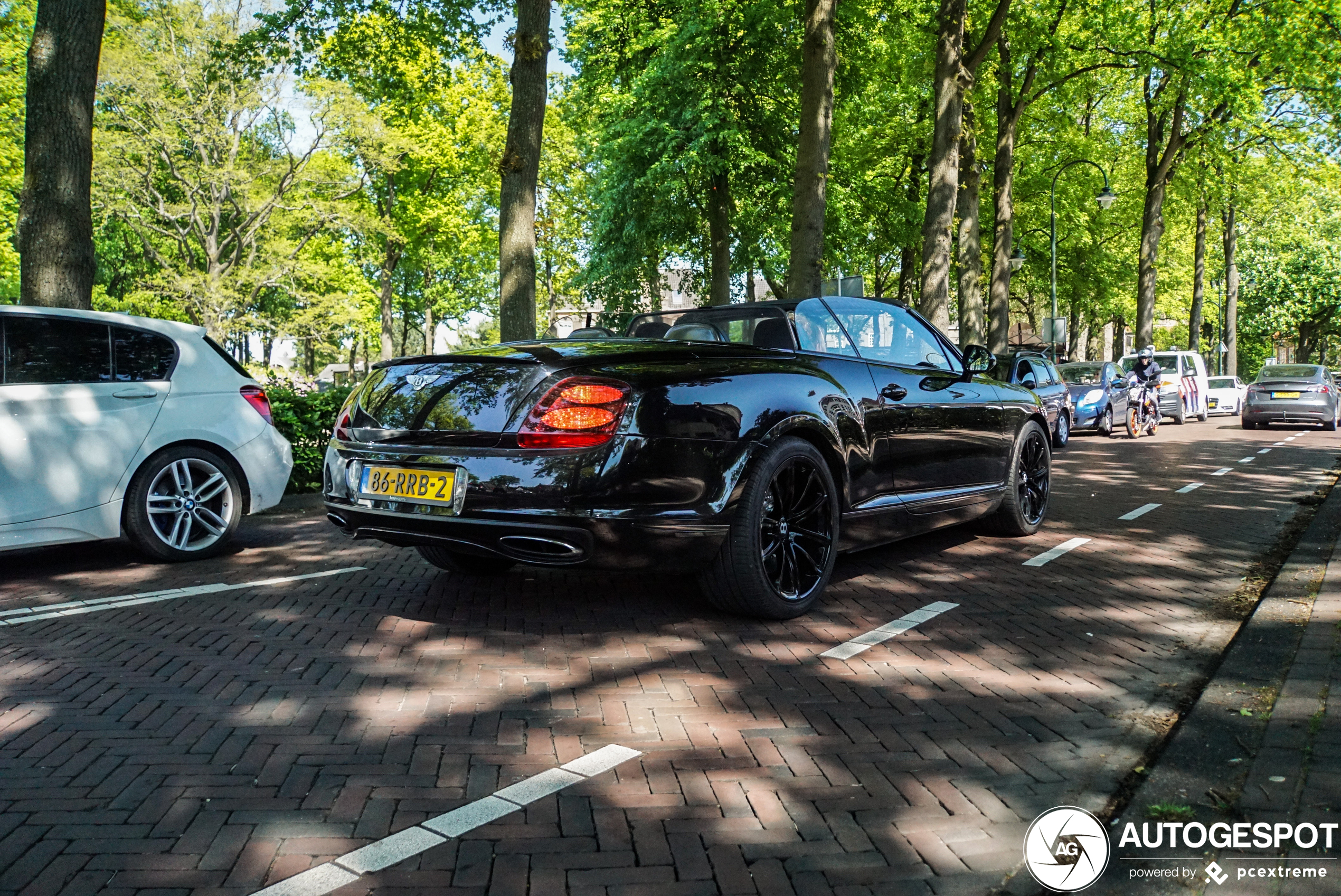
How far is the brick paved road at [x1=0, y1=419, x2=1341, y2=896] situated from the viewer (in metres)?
2.63

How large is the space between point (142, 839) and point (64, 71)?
8.50 meters

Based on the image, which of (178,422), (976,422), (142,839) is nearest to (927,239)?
(976,422)

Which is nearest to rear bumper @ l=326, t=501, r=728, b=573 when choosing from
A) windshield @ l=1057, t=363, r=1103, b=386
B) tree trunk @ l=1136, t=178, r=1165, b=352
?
windshield @ l=1057, t=363, r=1103, b=386

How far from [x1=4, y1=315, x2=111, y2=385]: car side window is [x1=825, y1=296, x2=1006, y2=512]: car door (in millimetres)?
4428

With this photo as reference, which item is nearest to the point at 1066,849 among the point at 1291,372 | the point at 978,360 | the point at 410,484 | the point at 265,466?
the point at 410,484

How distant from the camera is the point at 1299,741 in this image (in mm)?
3271

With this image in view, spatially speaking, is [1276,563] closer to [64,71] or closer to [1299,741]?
[1299,741]

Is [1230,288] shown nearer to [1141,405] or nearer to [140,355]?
[1141,405]

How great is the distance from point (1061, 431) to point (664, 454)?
51.7 feet

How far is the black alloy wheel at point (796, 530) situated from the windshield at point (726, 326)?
817 millimetres

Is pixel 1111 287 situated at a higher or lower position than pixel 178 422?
higher

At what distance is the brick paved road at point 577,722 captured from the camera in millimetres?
2633

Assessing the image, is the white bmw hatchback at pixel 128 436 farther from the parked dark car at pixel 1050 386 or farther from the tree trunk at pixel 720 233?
the tree trunk at pixel 720 233

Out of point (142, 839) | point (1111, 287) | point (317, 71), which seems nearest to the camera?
point (142, 839)
